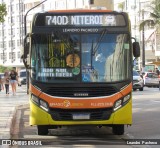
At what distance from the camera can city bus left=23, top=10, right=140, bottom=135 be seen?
12.4 metres

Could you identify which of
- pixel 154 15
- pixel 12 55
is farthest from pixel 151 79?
pixel 12 55

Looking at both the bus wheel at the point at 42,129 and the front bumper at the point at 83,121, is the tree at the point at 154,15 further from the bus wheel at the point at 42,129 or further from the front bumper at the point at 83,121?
the front bumper at the point at 83,121

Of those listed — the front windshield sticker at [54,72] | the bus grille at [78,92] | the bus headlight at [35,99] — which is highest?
the front windshield sticker at [54,72]

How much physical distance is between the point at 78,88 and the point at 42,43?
54.6 inches

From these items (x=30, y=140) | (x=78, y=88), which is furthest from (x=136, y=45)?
(x=30, y=140)

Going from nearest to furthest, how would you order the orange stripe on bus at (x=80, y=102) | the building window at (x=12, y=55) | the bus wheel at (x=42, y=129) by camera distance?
the orange stripe on bus at (x=80, y=102)
the bus wheel at (x=42, y=129)
the building window at (x=12, y=55)

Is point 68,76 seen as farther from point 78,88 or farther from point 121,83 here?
point 121,83

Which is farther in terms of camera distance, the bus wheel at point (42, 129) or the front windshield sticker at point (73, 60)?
the bus wheel at point (42, 129)

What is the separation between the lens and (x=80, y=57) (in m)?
12.5

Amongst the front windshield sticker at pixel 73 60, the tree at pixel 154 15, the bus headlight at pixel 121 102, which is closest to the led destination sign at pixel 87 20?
the front windshield sticker at pixel 73 60

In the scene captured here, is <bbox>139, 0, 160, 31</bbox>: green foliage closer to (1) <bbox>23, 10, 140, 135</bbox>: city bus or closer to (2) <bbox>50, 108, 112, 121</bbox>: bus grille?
(1) <bbox>23, 10, 140, 135</bbox>: city bus

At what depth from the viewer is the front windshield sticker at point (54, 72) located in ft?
41.0

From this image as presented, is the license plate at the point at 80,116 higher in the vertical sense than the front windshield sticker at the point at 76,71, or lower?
lower

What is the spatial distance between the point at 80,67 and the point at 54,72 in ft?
2.04
